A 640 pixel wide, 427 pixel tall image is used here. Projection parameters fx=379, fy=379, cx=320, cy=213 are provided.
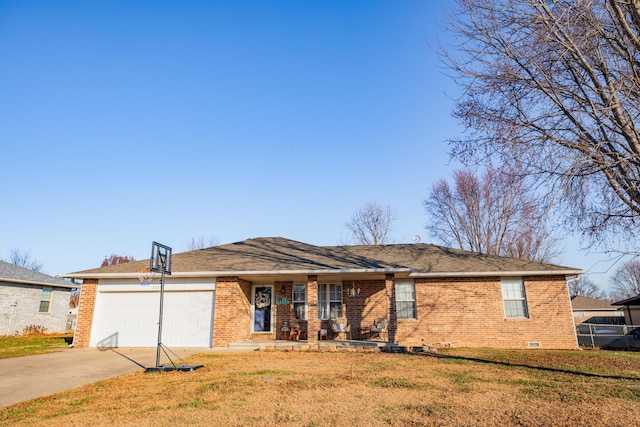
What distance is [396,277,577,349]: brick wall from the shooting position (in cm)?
1437

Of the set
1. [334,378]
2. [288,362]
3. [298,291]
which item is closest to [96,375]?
[288,362]

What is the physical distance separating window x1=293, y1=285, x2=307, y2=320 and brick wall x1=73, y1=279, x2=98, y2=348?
7.77m

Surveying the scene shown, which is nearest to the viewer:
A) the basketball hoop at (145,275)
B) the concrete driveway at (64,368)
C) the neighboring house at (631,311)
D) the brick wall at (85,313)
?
the concrete driveway at (64,368)

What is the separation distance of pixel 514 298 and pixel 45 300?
26.8 meters

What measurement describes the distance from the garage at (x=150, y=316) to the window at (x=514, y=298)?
11.3 metres

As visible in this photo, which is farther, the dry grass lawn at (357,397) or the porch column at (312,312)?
the porch column at (312,312)

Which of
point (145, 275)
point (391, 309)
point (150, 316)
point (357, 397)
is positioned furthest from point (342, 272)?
point (357, 397)

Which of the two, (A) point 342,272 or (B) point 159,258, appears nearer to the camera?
(B) point 159,258

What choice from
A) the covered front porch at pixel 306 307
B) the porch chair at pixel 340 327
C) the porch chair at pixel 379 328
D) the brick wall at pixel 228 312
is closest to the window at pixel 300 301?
the covered front porch at pixel 306 307

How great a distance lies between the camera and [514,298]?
48.6ft

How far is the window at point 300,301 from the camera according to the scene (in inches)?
619

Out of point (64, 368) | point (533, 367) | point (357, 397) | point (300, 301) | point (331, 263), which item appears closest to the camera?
point (357, 397)

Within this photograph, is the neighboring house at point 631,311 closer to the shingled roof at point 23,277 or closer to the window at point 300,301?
the window at point 300,301

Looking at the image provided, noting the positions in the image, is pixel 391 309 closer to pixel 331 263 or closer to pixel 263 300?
pixel 331 263
